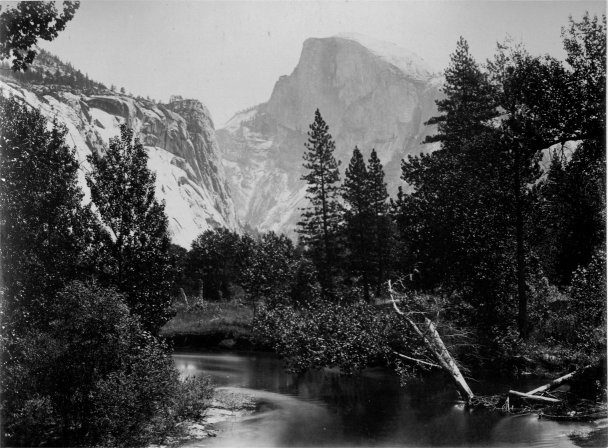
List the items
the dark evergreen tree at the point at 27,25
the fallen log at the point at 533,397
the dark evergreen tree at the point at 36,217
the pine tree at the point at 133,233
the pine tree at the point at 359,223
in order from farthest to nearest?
the pine tree at the point at 359,223 → the pine tree at the point at 133,233 → the dark evergreen tree at the point at 36,217 → the fallen log at the point at 533,397 → the dark evergreen tree at the point at 27,25

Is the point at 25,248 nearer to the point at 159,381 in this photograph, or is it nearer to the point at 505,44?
the point at 159,381

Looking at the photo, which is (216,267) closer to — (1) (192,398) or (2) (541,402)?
(1) (192,398)


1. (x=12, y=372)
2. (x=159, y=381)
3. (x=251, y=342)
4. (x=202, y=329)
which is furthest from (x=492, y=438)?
(x=202, y=329)

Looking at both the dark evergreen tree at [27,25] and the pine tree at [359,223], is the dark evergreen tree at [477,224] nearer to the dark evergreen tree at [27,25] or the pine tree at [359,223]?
the pine tree at [359,223]

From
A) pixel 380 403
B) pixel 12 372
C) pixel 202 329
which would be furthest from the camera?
pixel 202 329

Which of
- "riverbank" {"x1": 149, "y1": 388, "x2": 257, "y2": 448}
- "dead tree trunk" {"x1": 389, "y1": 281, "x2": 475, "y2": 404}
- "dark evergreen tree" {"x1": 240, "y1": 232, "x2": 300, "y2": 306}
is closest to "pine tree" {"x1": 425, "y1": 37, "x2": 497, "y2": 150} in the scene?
"dead tree trunk" {"x1": 389, "y1": 281, "x2": 475, "y2": 404}

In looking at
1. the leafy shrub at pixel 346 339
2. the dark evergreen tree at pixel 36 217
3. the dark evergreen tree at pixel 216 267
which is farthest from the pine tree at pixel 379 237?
the dark evergreen tree at pixel 36 217
